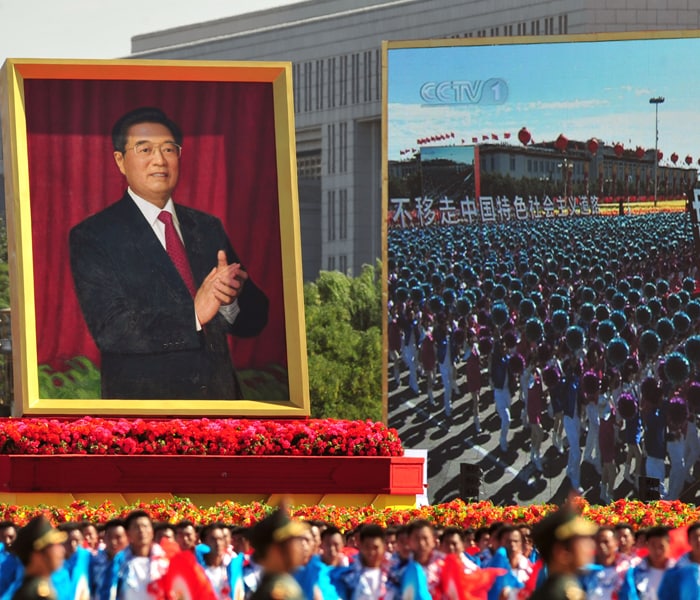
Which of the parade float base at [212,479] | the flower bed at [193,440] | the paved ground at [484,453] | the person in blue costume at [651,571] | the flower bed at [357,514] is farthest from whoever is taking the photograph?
the paved ground at [484,453]

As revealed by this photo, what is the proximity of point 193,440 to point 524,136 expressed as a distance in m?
8.38

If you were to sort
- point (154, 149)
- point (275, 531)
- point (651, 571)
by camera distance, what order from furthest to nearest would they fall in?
1. point (154, 149)
2. point (651, 571)
3. point (275, 531)

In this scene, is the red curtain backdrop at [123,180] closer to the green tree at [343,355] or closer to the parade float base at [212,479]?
the parade float base at [212,479]

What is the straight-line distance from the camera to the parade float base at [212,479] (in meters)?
21.6

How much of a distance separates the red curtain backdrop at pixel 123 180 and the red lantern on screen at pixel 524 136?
15.0 feet

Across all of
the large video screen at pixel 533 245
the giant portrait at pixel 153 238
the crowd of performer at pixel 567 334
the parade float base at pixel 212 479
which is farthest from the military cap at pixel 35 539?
the crowd of performer at pixel 567 334

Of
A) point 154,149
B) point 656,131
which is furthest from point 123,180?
point 656,131

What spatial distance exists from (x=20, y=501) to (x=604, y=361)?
9.46 m

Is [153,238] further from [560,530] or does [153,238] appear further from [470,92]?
[560,530]

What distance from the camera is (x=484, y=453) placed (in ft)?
A: 88.8

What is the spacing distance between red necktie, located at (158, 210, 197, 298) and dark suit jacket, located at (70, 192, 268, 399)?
0.07 metres

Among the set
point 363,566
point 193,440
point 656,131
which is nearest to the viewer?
point 363,566

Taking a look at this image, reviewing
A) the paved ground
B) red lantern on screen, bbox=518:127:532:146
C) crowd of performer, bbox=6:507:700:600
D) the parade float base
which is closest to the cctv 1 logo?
red lantern on screen, bbox=518:127:532:146

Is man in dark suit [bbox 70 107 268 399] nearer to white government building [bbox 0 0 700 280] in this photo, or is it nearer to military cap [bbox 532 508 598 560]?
military cap [bbox 532 508 598 560]
